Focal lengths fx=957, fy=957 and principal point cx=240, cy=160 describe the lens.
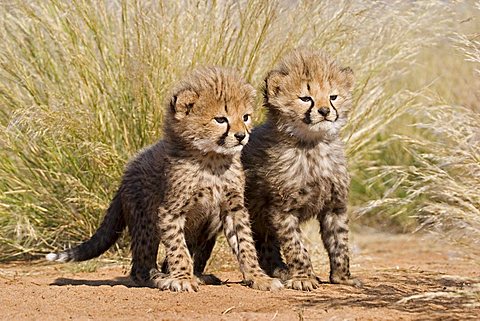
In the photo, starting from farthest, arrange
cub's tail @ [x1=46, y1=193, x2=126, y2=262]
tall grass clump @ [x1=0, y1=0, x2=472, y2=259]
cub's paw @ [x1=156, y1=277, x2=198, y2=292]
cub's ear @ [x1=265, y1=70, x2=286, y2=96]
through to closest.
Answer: tall grass clump @ [x1=0, y1=0, x2=472, y2=259]
cub's tail @ [x1=46, y1=193, x2=126, y2=262]
cub's ear @ [x1=265, y1=70, x2=286, y2=96]
cub's paw @ [x1=156, y1=277, x2=198, y2=292]

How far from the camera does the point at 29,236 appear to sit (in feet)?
21.7

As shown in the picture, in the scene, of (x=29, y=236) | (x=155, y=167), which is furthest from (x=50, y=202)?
(x=155, y=167)

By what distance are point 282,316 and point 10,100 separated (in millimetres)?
3252

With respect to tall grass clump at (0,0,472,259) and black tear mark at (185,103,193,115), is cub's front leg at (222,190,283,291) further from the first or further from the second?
tall grass clump at (0,0,472,259)

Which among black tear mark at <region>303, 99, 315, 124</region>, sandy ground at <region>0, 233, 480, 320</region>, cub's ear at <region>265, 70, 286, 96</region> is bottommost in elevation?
sandy ground at <region>0, 233, 480, 320</region>

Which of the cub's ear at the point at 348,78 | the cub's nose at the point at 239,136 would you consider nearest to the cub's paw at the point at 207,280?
the cub's nose at the point at 239,136

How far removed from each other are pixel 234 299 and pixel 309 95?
123cm

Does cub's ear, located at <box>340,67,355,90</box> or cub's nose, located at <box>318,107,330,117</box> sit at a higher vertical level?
cub's ear, located at <box>340,67,355,90</box>

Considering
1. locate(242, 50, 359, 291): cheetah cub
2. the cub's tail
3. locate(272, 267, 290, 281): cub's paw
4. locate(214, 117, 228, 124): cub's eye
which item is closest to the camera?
locate(214, 117, 228, 124): cub's eye

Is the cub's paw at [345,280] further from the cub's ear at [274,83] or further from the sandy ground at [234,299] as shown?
the cub's ear at [274,83]

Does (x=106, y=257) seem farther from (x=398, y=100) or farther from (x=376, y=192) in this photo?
(x=376, y=192)

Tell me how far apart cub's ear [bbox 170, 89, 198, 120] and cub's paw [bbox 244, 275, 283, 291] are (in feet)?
3.16

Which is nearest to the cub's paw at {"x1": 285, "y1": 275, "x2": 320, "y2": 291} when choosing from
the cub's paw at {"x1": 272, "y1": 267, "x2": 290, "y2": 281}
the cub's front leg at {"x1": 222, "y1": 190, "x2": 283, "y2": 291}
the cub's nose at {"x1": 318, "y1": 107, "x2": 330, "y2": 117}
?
the cub's front leg at {"x1": 222, "y1": 190, "x2": 283, "y2": 291}

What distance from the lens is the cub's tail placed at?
5.73 m
